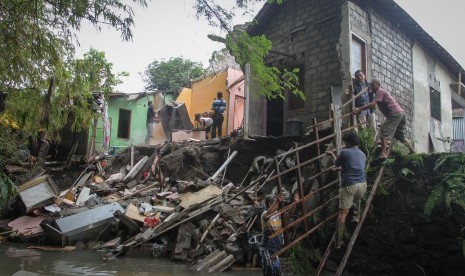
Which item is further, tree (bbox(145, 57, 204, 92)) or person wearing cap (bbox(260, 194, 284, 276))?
tree (bbox(145, 57, 204, 92))

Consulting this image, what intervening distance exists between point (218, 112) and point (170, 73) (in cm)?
1875

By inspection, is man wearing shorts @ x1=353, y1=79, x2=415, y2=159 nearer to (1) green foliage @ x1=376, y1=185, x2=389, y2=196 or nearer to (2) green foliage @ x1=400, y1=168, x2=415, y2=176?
(2) green foliage @ x1=400, y1=168, x2=415, y2=176

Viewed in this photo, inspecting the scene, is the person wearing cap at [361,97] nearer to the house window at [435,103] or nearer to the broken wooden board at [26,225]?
the house window at [435,103]

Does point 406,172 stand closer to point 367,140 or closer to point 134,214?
point 367,140

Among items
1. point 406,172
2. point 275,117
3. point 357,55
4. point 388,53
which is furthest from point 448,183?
point 275,117

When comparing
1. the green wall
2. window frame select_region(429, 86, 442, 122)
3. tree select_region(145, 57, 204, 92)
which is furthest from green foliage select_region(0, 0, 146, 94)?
tree select_region(145, 57, 204, 92)

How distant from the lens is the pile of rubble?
7.18 metres

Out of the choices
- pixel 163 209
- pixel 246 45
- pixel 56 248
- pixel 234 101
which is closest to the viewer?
pixel 246 45

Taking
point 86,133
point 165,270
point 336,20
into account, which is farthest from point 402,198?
point 86,133

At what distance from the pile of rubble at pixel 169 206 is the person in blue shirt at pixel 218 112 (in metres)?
1.34

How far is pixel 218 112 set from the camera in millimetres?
12820

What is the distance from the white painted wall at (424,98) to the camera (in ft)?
37.0

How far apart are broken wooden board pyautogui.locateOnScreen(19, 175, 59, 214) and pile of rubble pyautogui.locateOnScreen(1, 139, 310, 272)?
0.09 ft

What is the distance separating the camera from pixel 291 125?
9570 mm
